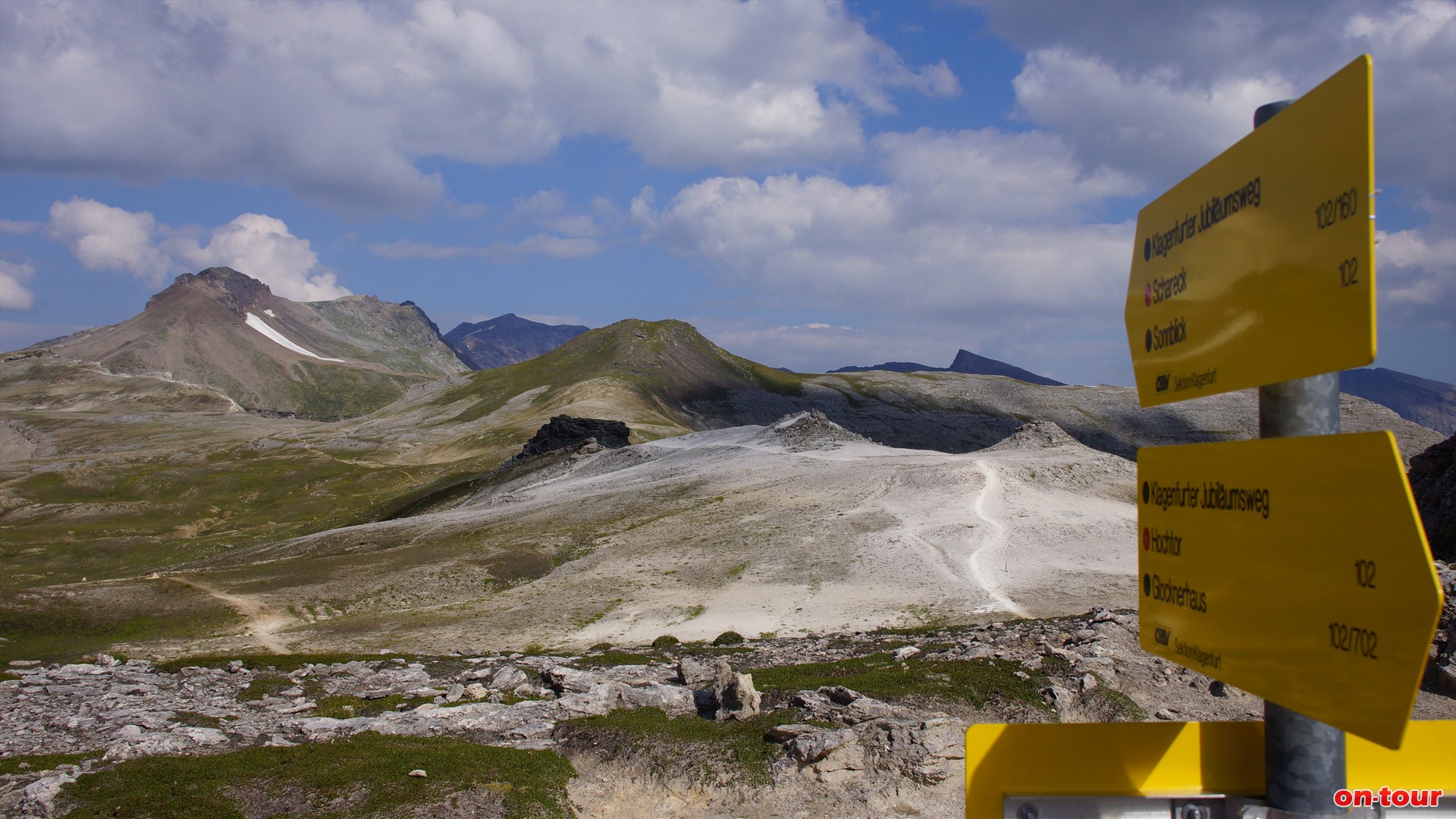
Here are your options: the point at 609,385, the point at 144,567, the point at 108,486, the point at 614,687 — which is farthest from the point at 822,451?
the point at 108,486

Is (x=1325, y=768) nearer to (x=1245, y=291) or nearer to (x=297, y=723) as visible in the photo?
(x=1245, y=291)

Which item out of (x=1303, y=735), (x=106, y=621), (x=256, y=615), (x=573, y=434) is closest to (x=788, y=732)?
(x=1303, y=735)

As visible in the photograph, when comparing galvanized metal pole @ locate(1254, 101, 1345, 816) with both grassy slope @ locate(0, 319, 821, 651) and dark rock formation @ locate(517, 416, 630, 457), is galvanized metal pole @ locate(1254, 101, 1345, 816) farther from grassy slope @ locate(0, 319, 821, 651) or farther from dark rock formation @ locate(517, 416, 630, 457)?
dark rock formation @ locate(517, 416, 630, 457)

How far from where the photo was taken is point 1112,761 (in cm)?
497

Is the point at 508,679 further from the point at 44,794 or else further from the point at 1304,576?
the point at 1304,576

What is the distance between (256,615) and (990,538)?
135 feet

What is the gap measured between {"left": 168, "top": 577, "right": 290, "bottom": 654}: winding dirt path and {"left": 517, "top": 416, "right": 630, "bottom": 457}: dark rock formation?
62494 mm

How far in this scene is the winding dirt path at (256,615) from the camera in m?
40.6

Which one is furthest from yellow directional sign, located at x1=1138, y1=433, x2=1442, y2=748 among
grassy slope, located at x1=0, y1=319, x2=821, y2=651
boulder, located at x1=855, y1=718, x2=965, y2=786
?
grassy slope, located at x1=0, y1=319, x2=821, y2=651

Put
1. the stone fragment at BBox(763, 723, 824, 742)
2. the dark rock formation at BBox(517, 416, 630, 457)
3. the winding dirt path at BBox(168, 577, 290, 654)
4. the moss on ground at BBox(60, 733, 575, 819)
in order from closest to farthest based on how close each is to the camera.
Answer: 1. the moss on ground at BBox(60, 733, 575, 819)
2. the stone fragment at BBox(763, 723, 824, 742)
3. the winding dirt path at BBox(168, 577, 290, 654)
4. the dark rock formation at BBox(517, 416, 630, 457)

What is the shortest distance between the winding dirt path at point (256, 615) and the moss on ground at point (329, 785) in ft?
79.3

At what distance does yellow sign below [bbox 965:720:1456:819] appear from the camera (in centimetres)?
494

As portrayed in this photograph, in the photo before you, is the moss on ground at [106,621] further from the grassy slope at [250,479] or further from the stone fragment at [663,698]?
the stone fragment at [663,698]

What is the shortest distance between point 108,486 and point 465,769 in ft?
476
